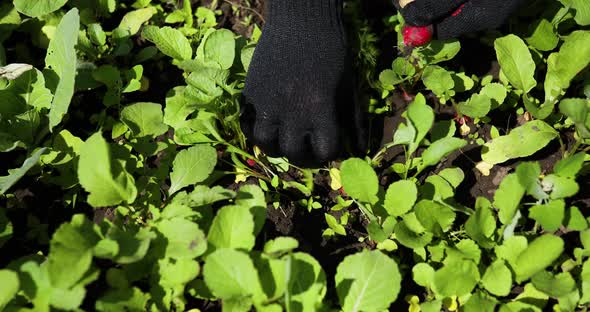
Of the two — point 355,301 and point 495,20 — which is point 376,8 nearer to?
point 495,20

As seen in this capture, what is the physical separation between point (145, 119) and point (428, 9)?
0.72m

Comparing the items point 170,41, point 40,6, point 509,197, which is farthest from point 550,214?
point 40,6

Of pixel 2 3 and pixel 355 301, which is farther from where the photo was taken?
pixel 2 3

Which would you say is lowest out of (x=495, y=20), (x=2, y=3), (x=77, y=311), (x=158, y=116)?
(x=77, y=311)

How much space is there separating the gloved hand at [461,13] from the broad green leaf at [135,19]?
708 millimetres

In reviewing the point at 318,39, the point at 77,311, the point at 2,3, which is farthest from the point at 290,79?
the point at 2,3

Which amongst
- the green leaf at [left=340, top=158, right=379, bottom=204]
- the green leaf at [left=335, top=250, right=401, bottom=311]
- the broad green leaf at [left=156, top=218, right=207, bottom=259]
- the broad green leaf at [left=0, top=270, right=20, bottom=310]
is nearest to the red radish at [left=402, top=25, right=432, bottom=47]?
the green leaf at [left=340, top=158, right=379, bottom=204]

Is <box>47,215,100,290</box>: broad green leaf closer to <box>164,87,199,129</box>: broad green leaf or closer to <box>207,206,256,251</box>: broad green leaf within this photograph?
<box>207,206,256,251</box>: broad green leaf

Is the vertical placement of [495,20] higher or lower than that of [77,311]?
higher

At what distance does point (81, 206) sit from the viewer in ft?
5.15

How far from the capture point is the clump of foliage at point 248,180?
1215 millimetres

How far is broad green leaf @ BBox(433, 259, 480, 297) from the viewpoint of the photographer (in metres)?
1.27

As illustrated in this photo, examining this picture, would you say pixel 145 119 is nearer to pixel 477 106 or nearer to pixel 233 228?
pixel 233 228

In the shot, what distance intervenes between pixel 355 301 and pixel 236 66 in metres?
0.75
